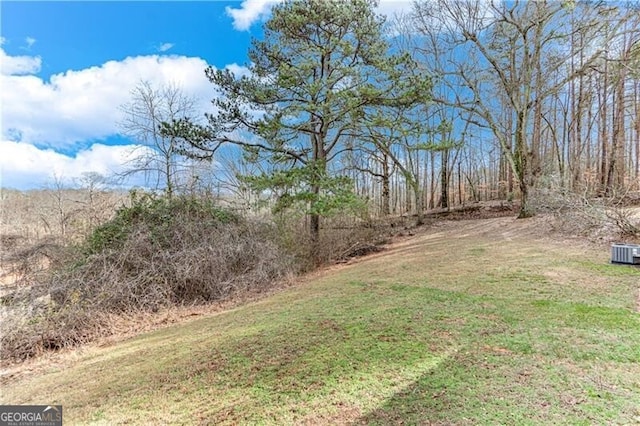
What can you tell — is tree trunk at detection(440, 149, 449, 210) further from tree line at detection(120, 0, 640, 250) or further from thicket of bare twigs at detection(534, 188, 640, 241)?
thicket of bare twigs at detection(534, 188, 640, 241)

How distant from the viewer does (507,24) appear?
10398 millimetres

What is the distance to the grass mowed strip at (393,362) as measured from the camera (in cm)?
191

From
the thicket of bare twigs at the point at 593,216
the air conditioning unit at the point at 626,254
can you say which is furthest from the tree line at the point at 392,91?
the air conditioning unit at the point at 626,254

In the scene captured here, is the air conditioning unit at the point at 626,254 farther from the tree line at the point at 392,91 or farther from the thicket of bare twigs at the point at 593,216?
the tree line at the point at 392,91

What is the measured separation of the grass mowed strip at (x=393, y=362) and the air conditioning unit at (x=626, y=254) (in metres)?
0.30

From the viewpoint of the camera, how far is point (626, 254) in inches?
187

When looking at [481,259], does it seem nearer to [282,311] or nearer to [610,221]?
[610,221]

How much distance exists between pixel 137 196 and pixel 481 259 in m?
7.02

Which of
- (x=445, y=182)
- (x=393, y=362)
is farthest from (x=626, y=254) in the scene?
(x=445, y=182)

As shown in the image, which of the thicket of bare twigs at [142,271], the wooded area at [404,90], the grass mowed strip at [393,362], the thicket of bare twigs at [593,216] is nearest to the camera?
the grass mowed strip at [393,362]

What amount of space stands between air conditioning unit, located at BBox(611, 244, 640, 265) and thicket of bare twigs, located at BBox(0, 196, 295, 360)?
5492mm

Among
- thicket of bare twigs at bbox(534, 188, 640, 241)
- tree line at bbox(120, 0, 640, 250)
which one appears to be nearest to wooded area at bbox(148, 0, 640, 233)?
tree line at bbox(120, 0, 640, 250)

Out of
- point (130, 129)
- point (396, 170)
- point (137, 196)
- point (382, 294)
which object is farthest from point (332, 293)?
point (396, 170)

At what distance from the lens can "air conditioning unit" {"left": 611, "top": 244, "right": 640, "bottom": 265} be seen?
15.3 feet
